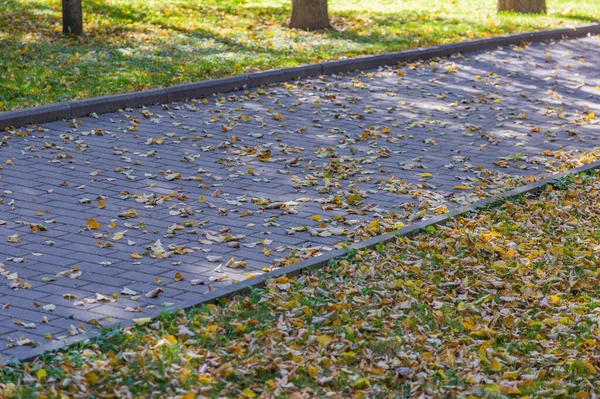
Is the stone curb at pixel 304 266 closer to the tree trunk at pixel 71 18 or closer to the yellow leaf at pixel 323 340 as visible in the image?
the yellow leaf at pixel 323 340

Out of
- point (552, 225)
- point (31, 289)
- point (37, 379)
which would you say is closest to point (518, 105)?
point (552, 225)

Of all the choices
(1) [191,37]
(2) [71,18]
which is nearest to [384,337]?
(1) [191,37]

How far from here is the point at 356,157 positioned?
27.7ft

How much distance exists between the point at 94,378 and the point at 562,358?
2.51 meters

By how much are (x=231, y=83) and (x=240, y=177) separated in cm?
342

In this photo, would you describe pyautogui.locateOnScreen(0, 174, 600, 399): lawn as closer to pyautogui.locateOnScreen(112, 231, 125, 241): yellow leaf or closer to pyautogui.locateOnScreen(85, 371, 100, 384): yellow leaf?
pyautogui.locateOnScreen(85, 371, 100, 384): yellow leaf

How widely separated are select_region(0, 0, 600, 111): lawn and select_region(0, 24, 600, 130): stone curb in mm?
412

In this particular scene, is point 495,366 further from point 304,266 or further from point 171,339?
point 171,339

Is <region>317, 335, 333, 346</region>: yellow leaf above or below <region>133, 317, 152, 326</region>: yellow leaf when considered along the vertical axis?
below

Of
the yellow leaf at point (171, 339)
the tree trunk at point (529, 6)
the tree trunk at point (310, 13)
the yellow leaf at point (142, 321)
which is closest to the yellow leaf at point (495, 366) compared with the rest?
the yellow leaf at point (171, 339)

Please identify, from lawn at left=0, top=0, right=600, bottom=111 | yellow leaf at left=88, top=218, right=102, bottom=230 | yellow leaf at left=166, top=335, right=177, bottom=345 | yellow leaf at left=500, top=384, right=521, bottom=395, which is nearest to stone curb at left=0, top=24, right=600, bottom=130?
lawn at left=0, top=0, right=600, bottom=111

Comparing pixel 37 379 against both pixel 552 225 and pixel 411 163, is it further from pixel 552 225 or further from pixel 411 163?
pixel 411 163

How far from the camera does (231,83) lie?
10.9m

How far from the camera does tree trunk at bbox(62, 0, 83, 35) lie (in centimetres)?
1432
